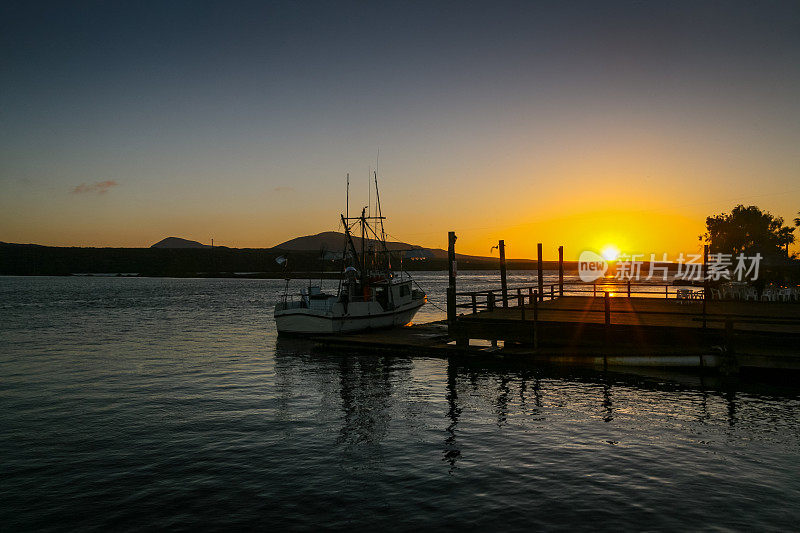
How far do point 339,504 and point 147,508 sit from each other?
346 centimetres

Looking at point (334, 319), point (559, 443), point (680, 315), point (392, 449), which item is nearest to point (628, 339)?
point (680, 315)

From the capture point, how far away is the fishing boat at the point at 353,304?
100 ft

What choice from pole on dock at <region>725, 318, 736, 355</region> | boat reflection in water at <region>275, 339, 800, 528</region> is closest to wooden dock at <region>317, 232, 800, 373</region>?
pole on dock at <region>725, 318, 736, 355</region>

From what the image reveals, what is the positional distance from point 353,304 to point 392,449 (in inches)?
730

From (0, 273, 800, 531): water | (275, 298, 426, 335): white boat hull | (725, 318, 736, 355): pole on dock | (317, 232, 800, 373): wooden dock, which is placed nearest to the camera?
(0, 273, 800, 531): water

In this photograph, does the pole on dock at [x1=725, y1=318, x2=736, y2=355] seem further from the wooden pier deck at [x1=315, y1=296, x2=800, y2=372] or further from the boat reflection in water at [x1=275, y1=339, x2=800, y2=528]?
the boat reflection in water at [x1=275, y1=339, x2=800, y2=528]

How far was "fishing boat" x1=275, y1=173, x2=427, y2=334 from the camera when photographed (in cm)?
3061

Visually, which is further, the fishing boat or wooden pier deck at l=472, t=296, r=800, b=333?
the fishing boat

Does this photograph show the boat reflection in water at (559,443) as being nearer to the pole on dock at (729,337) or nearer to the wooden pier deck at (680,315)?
the pole on dock at (729,337)

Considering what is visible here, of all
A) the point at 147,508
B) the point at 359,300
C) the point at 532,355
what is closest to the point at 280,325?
the point at 359,300

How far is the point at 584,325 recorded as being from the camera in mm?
21422

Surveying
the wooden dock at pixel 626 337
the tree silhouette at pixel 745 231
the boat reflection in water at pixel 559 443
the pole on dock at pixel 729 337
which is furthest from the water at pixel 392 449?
the tree silhouette at pixel 745 231

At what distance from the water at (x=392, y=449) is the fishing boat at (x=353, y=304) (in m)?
7.33

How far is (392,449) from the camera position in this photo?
12609 millimetres
